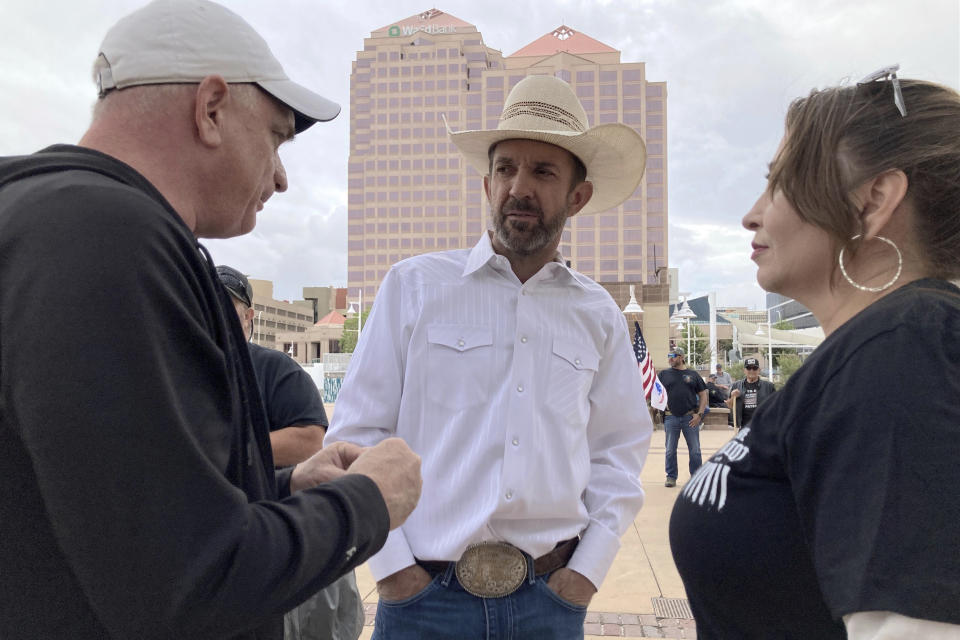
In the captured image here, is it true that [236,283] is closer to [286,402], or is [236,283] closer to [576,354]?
[286,402]

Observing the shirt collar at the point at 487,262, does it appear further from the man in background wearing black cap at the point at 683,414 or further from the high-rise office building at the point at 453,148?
the high-rise office building at the point at 453,148

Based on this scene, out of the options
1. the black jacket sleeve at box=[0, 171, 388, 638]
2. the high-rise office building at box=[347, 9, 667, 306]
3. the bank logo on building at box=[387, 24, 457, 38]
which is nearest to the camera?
the black jacket sleeve at box=[0, 171, 388, 638]

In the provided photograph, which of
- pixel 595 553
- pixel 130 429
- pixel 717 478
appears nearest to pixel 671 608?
pixel 595 553

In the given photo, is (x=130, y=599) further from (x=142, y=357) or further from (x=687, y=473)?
(x=687, y=473)

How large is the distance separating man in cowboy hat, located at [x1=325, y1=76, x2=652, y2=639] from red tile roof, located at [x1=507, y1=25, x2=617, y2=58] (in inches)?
4310

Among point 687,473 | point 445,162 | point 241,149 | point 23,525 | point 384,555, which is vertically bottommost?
point 687,473

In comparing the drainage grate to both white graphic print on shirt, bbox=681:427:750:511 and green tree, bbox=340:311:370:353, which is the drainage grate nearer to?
white graphic print on shirt, bbox=681:427:750:511

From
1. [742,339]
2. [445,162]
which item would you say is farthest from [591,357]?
[445,162]

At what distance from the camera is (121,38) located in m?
1.25

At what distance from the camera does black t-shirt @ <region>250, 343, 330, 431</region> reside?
3.53 meters

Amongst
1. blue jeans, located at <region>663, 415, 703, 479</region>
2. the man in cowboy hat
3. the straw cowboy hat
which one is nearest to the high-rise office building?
blue jeans, located at <region>663, 415, 703, 479</region>

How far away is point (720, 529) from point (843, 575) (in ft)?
0.97

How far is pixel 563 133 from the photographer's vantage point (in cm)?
257

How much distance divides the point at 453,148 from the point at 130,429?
105 metres
